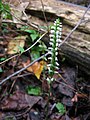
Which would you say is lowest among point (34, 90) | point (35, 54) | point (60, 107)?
point (60, 107)

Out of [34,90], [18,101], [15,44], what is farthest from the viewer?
[15,44]

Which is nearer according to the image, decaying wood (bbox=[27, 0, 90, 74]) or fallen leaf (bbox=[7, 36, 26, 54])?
decaying wood (bbox=[27, 0, 90, 74])

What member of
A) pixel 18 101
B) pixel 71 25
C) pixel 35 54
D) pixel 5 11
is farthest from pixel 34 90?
pixel 5 11

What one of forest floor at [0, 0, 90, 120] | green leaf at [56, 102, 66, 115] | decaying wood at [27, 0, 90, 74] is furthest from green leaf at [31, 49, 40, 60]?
green leaf at [56, 102, 66, 115]

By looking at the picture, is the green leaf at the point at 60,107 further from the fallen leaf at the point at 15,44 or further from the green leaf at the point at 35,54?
the fallen leaf at the point at 15,44

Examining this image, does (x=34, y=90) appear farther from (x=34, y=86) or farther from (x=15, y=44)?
(x=15, y=44)

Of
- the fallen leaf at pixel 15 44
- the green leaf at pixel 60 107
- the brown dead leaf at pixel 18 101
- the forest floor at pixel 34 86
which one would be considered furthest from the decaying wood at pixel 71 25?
the brown dead leaf at pixel 18 101

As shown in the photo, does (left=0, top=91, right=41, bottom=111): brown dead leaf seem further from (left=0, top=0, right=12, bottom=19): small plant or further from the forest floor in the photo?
(left=0, top=0, right=12, bottom=19): small plant
